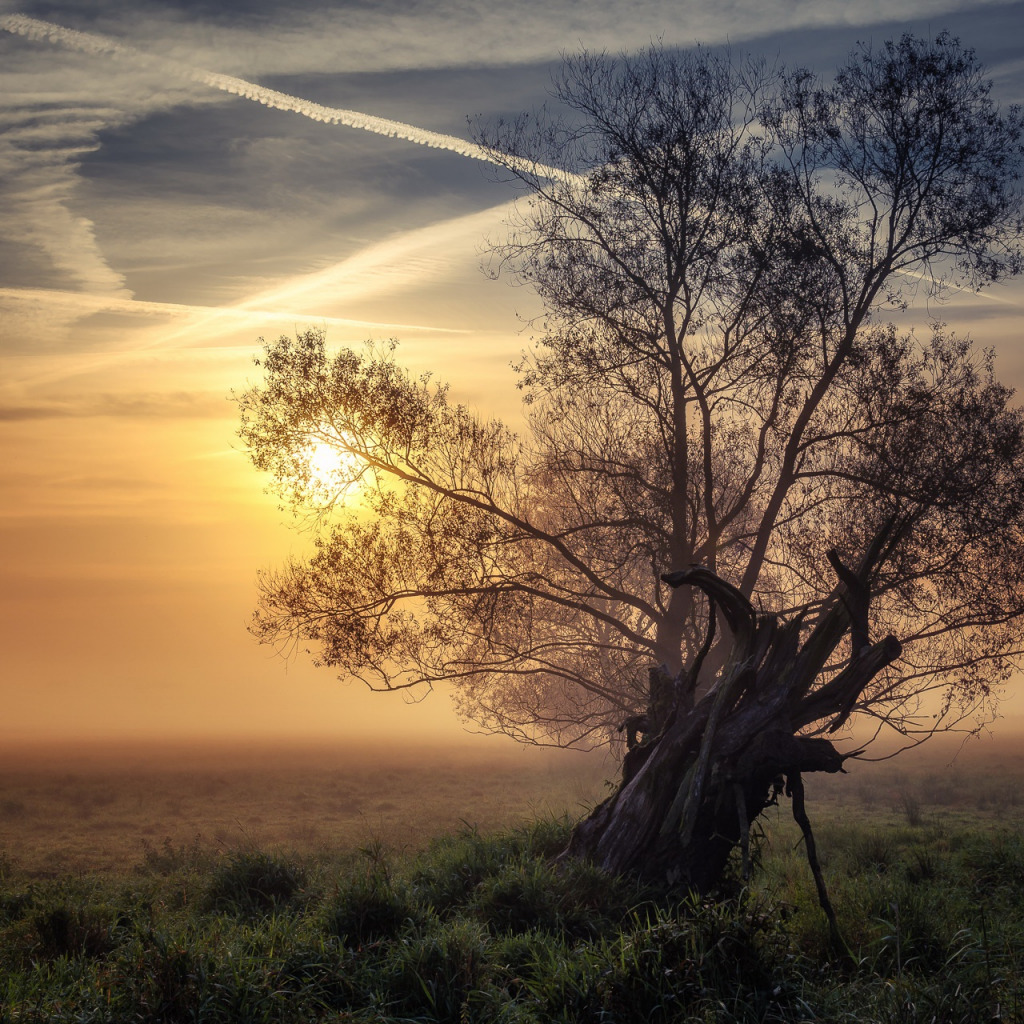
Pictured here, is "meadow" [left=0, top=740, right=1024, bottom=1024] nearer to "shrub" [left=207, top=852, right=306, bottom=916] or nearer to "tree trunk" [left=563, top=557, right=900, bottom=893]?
"shrub" [left=207, top=852, right=306, bottom=916]

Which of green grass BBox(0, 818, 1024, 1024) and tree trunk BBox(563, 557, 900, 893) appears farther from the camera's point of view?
tree trunk BBox(563, 557, 900, 893)

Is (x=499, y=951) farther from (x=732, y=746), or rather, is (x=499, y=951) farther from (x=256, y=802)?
(x=256, y=802)

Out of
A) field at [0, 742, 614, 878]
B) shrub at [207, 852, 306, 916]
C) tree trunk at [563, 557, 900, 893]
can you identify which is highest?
tree trunk at [563, 557, 900, 893]

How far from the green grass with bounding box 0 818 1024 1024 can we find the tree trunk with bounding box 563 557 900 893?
63 centimetres

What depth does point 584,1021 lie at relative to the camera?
20.2 feet

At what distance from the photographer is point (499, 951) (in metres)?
7.47

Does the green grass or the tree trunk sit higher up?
the tree trunk

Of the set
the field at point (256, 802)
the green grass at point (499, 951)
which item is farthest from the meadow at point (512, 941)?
the field at point (256, 802)

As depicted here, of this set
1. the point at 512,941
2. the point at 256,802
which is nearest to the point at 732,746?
the point at 512,941

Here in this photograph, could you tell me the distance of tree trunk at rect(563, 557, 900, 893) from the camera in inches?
369

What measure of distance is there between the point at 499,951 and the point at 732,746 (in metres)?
3.40

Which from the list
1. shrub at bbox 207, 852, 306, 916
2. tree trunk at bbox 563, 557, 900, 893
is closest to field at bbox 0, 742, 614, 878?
shrub at bbox 207, 852, 306, 916

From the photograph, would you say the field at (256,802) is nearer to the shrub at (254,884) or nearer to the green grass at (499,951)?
the shrub at (254,884)

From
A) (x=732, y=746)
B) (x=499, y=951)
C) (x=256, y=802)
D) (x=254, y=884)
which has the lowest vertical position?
(x=256, y=802)
